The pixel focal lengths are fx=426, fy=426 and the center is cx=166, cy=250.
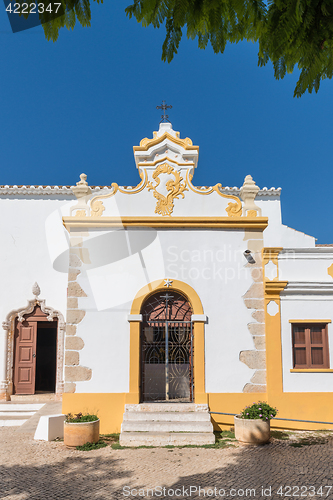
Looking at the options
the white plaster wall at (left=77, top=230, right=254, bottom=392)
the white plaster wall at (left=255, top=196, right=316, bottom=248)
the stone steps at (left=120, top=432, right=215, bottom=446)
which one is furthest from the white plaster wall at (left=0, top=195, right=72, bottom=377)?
the white plaster wall at (left=255, top=196, right=316, bottom=248)

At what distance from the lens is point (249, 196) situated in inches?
419

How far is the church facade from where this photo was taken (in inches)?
387

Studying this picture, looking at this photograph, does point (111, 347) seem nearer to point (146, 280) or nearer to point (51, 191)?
point (146, 280)

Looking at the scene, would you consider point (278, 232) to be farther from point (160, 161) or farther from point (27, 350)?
point (27, 350)

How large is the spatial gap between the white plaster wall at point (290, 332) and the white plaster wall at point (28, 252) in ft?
26.1

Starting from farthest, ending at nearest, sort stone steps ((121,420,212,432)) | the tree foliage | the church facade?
1. the church facade
2. stone steps ((121,420,212,432))
3. the tree foliage

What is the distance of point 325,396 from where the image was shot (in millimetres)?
9844

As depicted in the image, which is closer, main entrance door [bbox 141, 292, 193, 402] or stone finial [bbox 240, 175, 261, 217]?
main entrance door [bbox 141, 292, 193, 402]

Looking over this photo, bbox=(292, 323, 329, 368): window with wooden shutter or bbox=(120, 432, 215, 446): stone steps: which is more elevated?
bbox=(292, 323, 329, 368): window with wooden shutter

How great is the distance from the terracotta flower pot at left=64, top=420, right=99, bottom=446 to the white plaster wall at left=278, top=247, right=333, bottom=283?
5640 mm

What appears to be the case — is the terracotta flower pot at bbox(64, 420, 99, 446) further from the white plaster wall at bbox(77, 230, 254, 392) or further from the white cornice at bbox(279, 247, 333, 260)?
the white cornice at bbox(279, 247, 333, 260)

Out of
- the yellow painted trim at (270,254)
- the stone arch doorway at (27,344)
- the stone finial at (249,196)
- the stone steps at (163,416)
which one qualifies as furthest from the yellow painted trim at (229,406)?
the stone arch doorway at (27,344)

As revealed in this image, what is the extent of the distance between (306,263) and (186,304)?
3.12 m

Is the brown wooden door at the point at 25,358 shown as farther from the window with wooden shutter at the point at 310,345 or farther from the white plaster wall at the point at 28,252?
the window with wooden shutter at the point at 310,345
